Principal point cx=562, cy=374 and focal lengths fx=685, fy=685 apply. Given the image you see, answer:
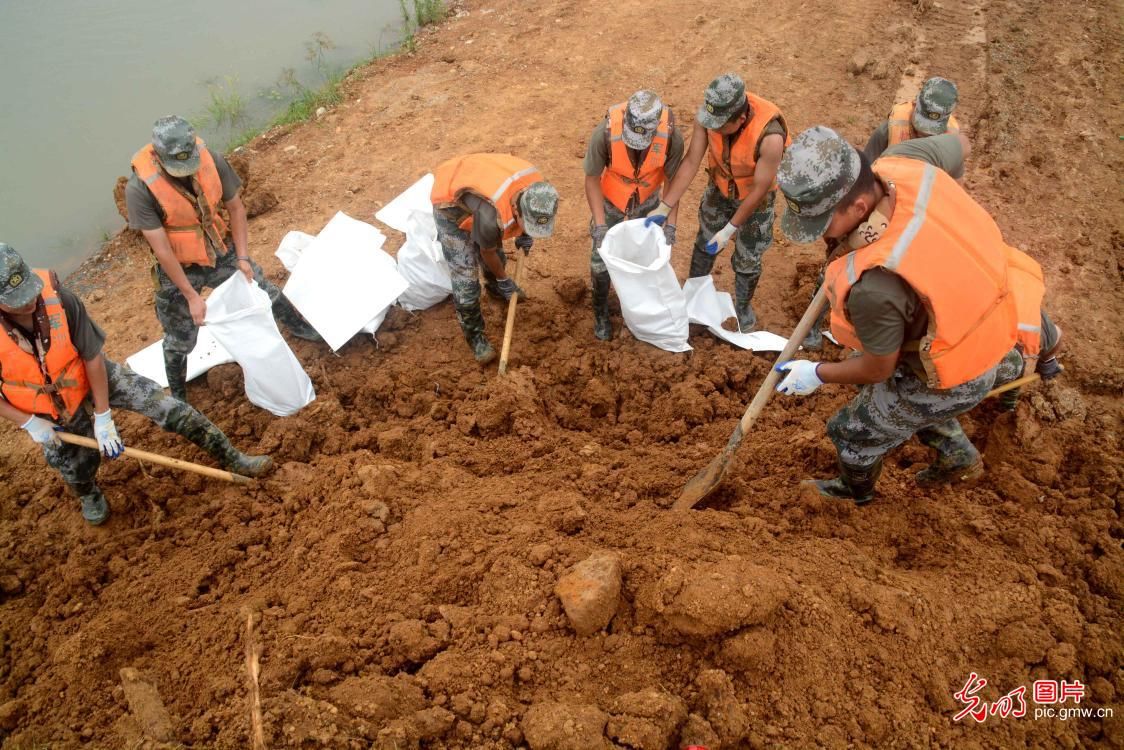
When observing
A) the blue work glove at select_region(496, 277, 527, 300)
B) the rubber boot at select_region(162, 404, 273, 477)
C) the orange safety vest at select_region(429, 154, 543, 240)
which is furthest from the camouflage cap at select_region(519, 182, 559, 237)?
the rubber boot at select_region(162, 404, 273, 477)

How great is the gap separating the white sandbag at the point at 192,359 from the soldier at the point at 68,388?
0.75 metres

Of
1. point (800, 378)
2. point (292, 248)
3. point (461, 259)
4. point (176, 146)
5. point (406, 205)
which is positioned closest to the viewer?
point (800, 378)

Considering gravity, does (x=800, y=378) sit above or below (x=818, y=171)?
below

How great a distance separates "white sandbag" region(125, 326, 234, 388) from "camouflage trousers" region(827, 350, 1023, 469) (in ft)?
11.6

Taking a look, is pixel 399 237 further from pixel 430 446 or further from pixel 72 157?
pixel 72 157

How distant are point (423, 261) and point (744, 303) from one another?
214 centimetres

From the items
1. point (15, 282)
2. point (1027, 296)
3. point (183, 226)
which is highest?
point (15, 282)

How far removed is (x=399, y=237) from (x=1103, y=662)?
16.2ft

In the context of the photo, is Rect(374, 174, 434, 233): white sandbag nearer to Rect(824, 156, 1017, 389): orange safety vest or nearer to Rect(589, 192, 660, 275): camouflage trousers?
Rect(589, 192, 660, 275): camouflage trousers

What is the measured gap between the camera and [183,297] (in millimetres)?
3898

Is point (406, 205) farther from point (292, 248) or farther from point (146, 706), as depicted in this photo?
point (146, 706)

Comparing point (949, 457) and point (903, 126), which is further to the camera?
point (903, 126)

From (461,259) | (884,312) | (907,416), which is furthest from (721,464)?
(461,259)

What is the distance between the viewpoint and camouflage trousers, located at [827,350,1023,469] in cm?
272
